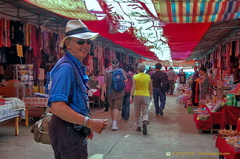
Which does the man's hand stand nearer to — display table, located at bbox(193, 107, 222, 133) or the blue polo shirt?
the blue polo shirt

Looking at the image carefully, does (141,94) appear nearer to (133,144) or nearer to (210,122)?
(133,144)

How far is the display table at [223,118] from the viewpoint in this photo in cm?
696

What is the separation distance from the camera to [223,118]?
7.09 m

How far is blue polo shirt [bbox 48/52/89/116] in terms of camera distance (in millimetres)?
2301

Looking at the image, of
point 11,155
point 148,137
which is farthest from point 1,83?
point 148,137

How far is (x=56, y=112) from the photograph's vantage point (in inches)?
90.5

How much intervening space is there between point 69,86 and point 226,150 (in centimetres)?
316

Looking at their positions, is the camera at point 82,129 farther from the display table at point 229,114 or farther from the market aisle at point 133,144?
the display table at point 229,114

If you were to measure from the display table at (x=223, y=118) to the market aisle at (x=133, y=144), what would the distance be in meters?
0.25

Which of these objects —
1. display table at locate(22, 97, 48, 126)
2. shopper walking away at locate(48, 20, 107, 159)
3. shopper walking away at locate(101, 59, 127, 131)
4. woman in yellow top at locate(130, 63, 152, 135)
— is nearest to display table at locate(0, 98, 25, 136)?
display table at locate(22, 97, 48, 126)

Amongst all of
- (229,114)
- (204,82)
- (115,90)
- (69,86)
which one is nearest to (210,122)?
(229,114)

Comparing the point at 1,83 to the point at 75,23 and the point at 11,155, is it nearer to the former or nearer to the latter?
the point at 11,155

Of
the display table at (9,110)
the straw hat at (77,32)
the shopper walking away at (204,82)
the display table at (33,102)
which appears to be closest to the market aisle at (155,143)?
the display table at (9,110)

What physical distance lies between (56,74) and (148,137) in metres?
4.83
